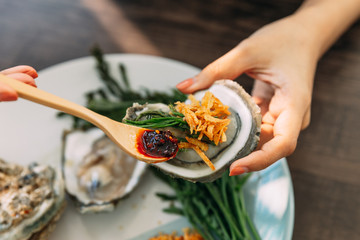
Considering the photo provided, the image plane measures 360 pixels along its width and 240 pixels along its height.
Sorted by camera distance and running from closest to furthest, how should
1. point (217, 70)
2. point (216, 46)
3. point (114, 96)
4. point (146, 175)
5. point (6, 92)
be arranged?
point (6, 92)
point (217, 70)
point (146, 175)
point (114, 96)
point (216, 46)

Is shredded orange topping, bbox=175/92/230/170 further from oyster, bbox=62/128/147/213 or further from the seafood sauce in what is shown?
oyster, bbox=62/128/147/213

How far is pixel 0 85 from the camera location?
100 centimetres

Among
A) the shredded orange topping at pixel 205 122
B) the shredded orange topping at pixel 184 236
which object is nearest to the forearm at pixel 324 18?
the shredded orange topping at pixel 205 122

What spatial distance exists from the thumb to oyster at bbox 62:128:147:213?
1.76 feet

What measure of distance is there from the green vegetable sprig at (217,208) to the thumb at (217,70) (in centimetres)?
44

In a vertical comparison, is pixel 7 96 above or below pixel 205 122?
above

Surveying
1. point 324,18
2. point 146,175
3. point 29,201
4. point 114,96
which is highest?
point 324,18

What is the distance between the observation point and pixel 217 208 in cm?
158

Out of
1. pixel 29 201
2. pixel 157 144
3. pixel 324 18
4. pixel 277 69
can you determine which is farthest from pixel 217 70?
pixel 29 201

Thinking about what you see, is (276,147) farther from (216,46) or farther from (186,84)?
→ (216,46)

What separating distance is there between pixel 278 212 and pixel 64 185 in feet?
3.57

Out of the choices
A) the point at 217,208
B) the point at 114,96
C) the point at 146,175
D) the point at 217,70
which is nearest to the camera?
the point at 217,70

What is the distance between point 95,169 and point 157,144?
782mm

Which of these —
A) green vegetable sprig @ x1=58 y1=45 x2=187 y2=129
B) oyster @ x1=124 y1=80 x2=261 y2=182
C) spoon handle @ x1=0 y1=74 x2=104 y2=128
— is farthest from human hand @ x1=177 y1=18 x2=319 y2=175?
spoon handle @ x1=0 y1=74 x2=104 y2=128
